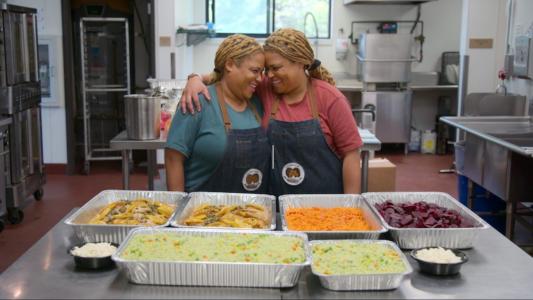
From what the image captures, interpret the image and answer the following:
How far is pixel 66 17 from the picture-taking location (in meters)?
6.05

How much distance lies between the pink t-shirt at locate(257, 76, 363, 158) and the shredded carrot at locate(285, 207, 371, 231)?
428 millimetres

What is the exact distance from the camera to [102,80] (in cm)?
646

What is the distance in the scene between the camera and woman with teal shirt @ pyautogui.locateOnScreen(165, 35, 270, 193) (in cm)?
231

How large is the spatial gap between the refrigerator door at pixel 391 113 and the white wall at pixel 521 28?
2.00 metres

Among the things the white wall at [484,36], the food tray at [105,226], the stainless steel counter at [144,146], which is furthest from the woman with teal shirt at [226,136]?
the white wall at [484,36]

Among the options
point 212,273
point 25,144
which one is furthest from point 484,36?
point 212,273

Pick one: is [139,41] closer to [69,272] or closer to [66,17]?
[66,17]

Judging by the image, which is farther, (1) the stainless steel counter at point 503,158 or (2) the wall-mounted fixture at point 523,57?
(2) the wall-mounted fixture at point 523,57

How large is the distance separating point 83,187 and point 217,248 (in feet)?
14.5

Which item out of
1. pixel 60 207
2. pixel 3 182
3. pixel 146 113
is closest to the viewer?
pixel 146 113

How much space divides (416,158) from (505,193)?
3622 mm

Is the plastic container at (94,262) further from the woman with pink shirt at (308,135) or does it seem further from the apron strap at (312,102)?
the apron strap at (312,102)

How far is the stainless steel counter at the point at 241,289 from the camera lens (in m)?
1.52

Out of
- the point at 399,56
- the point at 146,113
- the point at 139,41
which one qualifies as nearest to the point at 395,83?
the point at 399,56
